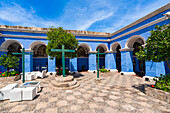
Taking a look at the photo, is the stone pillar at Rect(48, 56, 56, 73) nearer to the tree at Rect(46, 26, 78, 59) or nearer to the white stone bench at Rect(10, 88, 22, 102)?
the tree at Rect(46, 26, 78, 59)

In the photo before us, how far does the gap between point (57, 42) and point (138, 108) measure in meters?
7.94

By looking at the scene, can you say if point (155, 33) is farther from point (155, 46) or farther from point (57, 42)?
point (57, 42)

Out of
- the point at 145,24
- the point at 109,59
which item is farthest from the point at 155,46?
the point at 109,59

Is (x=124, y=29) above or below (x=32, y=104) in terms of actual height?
above

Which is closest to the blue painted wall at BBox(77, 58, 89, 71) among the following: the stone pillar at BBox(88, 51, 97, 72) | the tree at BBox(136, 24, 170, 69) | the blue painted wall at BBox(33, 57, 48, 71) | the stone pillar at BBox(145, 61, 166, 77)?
the stone pillar at BBox(88, 51, 97, 72)

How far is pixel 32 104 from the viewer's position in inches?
149

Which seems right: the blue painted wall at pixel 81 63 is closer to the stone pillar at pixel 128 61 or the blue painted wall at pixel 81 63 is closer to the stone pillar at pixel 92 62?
the stone pillar at pixel 92 62

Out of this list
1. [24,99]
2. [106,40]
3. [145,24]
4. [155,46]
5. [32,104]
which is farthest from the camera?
[106,40]

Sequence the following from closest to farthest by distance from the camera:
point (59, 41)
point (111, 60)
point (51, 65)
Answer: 1. point (59, 41)
2. point (51, 65)
3. point (111, 60)

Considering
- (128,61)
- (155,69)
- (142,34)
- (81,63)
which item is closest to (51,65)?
(81,63)

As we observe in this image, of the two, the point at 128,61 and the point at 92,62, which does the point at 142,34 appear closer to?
the point at 128,61

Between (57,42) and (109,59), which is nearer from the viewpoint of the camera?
(57,42)

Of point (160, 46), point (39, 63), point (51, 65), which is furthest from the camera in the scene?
point (39, 63)

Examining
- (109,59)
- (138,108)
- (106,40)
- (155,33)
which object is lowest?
(138,108)
